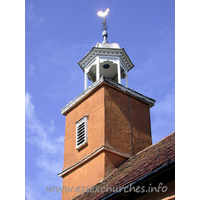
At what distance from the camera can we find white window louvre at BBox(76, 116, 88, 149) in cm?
1559

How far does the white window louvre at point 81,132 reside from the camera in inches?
614

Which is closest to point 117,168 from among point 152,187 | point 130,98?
point 130,98

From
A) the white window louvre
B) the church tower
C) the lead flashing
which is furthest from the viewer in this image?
the lead flashing

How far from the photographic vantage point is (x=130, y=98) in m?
16.6

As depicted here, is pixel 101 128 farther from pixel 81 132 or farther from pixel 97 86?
pixel 97 86

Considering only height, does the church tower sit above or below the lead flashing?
below

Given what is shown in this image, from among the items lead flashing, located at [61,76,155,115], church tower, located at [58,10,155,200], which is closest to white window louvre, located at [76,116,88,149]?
church tower, located at [58,10,155,200]

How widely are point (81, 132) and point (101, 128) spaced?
137 cm

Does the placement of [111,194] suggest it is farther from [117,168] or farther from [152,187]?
[117,168]

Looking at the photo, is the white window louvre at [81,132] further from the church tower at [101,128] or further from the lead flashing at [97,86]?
the lead flashing at [97,86]

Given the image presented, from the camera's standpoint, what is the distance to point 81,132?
629 inches

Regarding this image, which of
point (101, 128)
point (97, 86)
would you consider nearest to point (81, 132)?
point (101, 128)

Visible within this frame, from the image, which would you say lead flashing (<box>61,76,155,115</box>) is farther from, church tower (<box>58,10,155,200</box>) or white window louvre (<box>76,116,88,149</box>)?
white window louvre (<box>76,116,88,149</box>)

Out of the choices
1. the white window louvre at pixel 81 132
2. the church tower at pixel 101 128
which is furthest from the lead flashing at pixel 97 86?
the white window louvre at pixel 81 132
